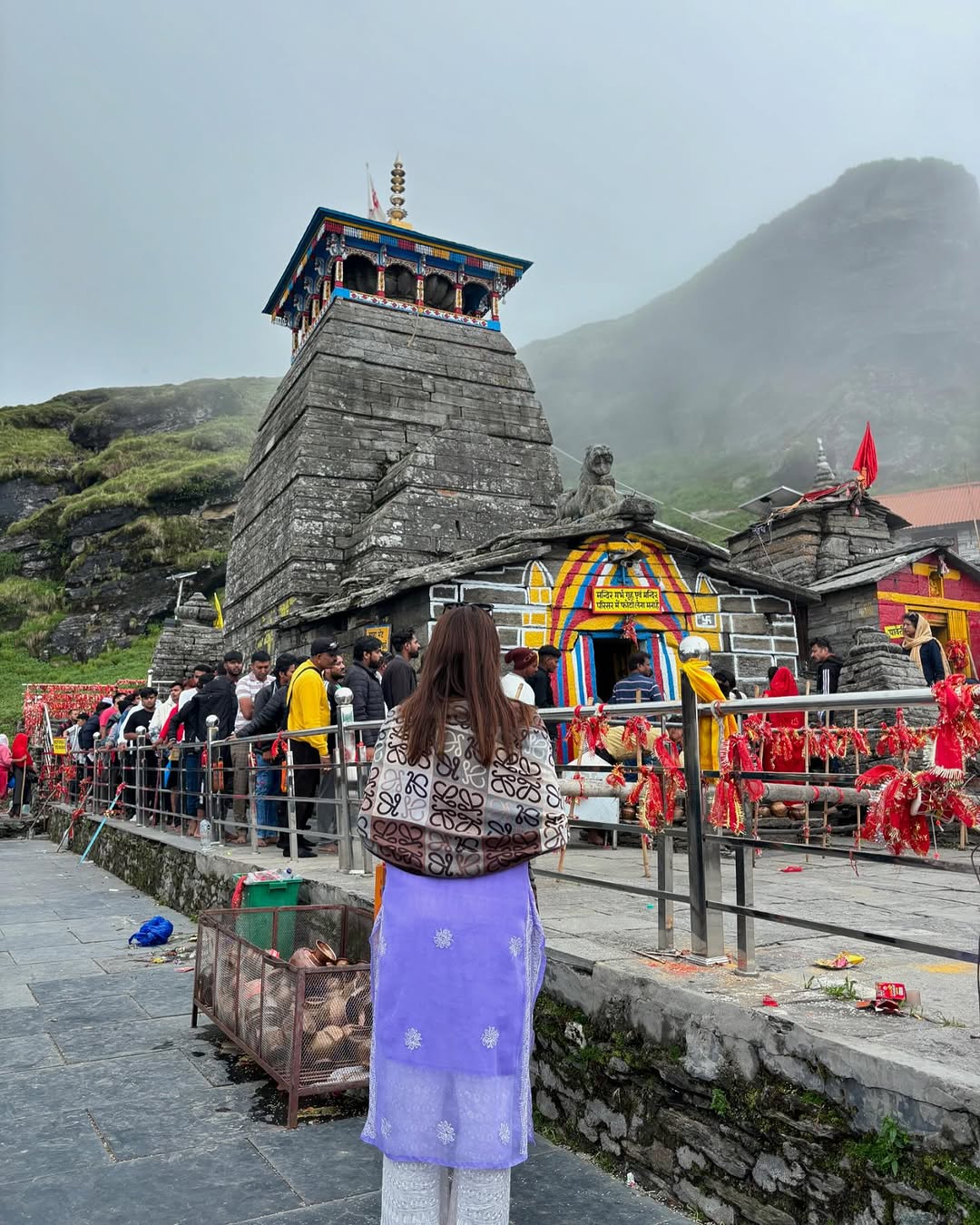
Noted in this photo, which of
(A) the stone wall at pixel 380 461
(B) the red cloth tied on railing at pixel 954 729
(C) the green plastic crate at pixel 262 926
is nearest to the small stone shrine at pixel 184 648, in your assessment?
(A) the stone wall at pixel 380 461

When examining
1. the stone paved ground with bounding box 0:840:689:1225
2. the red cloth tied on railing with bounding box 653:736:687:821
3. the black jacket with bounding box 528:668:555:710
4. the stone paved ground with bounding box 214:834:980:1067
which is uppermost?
the black jacket with bounding box 528:668:555:710

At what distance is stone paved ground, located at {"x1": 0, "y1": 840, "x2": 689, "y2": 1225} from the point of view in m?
→ 3.00

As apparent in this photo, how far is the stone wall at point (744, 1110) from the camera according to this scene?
86.7 inches

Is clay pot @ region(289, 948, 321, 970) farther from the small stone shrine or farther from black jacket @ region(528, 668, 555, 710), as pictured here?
the small stone shrine

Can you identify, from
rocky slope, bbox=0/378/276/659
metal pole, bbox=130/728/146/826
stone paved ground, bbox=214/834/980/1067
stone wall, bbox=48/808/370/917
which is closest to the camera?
stone paved ground, bbox=214/834/980/1067

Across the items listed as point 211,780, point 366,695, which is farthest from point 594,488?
point 211,780

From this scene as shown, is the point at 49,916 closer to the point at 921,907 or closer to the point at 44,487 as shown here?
the point at 921,907

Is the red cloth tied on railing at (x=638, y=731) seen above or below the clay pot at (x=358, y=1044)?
above

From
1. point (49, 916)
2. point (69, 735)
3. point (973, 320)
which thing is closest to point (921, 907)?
point (49, 916)

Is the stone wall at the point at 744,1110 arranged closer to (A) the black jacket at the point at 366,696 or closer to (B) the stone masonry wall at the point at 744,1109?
(B) the stone masonry wall at the point at 744,1109

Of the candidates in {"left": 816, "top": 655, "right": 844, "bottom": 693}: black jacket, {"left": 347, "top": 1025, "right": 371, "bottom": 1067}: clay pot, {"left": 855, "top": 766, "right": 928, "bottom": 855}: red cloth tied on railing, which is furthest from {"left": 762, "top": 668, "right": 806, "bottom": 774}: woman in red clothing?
{"left": 347, "top": 1025, "right": 371, "bottom": 1067}: clay pot

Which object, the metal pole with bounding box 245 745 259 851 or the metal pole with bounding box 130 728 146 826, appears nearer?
the metal pole with bounding box 245 745 259 851

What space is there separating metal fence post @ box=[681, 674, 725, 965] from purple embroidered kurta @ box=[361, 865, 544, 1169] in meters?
1.13

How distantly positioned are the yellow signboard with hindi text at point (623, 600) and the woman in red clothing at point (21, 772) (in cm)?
1375
